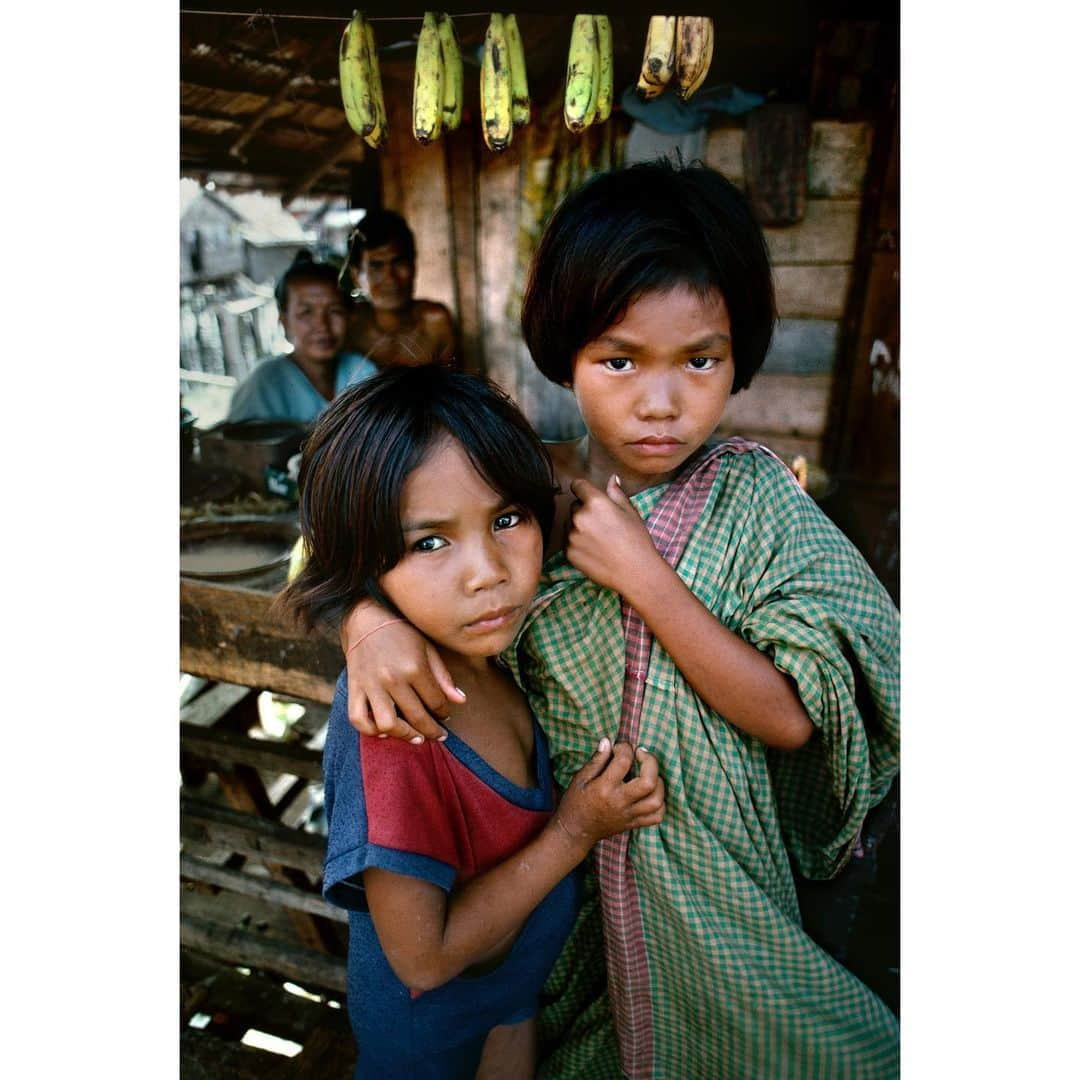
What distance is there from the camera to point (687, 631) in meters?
0.97

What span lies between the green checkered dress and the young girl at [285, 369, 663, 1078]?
0.08 meters

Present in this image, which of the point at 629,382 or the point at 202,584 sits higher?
the point at 629,382

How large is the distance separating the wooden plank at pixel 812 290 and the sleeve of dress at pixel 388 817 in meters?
1.96

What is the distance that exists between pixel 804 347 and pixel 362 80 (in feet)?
5.80

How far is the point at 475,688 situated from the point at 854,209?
1992 millimetres

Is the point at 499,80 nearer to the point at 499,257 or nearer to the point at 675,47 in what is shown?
the point at 675,47

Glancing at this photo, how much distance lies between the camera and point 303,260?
3.37 metres

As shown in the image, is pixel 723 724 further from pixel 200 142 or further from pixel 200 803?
pixel 200 142

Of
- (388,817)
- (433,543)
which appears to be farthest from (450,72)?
(388,817)

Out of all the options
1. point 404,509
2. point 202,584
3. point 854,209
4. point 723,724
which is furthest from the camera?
point 854,209

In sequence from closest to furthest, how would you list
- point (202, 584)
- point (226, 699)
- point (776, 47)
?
point (202, 584), point (776, 47), point (226, 699)

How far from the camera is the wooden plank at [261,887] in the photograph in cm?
181

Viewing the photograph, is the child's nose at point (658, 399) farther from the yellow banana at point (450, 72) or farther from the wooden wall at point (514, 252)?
the wooden wall at point (514, 252)

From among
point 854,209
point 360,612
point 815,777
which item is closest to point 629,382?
point 360,612
